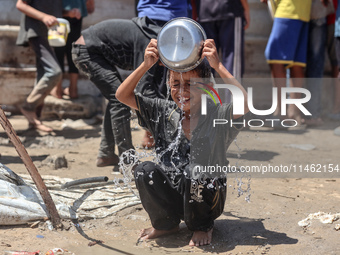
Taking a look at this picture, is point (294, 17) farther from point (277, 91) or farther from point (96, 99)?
point (96, 99)

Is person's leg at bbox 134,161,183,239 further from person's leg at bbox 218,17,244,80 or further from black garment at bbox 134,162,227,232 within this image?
person's leg at bbox 218,17,244,80

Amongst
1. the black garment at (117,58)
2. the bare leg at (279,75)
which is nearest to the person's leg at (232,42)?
the bare leg at (279,75)

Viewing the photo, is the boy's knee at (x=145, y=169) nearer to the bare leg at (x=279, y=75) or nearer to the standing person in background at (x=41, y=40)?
the standing person in background at (x=41, y=40)

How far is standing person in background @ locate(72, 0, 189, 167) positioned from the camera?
13.9ft

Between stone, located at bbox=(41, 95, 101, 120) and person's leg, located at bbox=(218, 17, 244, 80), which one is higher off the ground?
person's leg, located at bbox=(218, 17, 244, 80)

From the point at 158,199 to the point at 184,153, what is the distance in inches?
11.1

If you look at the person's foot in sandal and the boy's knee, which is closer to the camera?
the boy's knee

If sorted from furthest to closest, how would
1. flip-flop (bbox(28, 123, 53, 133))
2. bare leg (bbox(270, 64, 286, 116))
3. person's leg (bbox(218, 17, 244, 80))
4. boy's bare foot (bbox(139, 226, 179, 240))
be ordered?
bare leg (bbox(270, 64, 286, 116)) < flip-flop (bbox(28, 123, 53, 133)) < person's leg (bbox(218, 17, 244, 80)) < boy's bare foot (bbox(139, 226, 179, 240))

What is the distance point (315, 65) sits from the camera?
21.0ft

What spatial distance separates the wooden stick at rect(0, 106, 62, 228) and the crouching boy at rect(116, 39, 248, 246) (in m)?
0.53

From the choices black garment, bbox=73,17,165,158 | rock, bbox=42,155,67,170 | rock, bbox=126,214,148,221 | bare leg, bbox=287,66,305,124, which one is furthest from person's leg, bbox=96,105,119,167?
bare leg, bbox=287,66,305,124

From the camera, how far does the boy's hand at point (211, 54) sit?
2.87 m

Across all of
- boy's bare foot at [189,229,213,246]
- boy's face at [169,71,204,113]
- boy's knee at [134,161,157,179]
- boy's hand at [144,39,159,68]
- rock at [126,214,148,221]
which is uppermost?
boy's hand at [144,39,159,68]

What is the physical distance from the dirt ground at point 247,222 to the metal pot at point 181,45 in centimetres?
74
